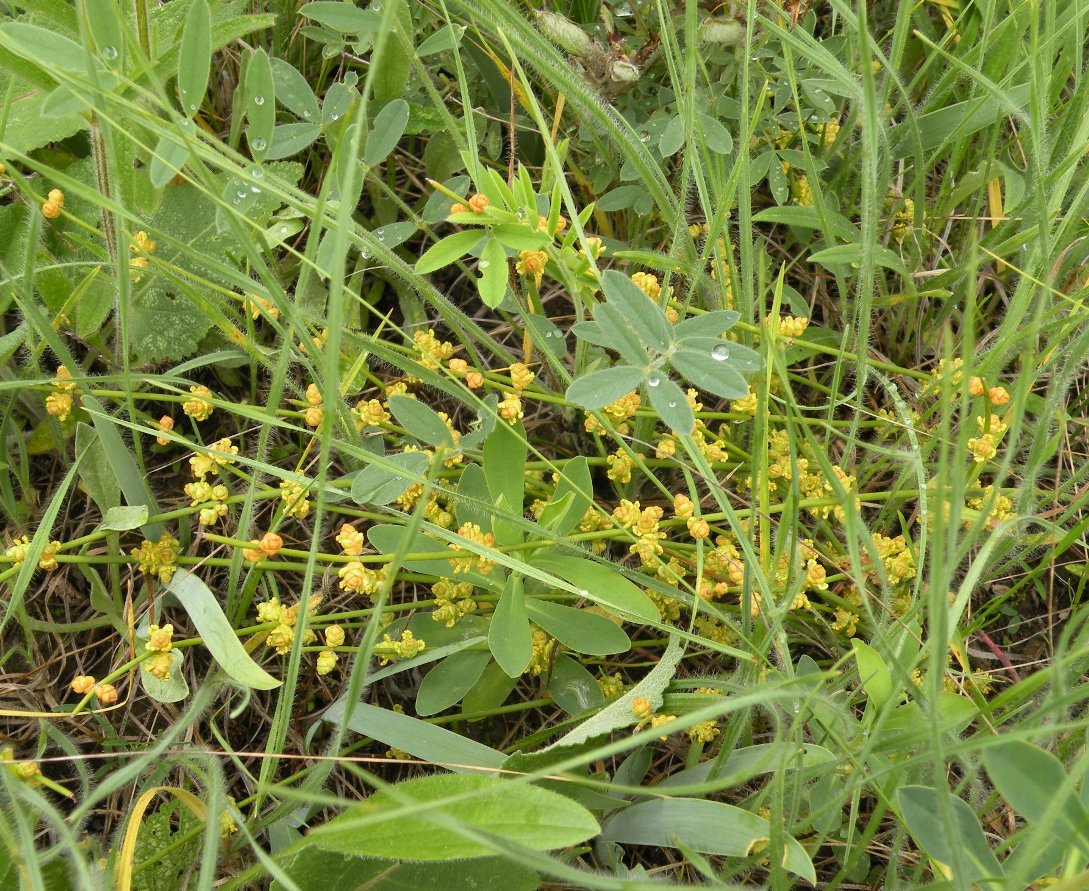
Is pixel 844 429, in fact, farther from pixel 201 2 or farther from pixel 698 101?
pixel 201 2

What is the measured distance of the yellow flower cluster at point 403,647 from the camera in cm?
161

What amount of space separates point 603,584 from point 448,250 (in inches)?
24.9

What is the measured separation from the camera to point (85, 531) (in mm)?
1967

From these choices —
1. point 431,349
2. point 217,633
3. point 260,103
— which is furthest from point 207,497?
point 260,103

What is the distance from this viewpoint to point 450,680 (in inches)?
64.4

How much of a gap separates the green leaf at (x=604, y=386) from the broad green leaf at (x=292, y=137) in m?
0.82

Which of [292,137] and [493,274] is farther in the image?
[292,137]

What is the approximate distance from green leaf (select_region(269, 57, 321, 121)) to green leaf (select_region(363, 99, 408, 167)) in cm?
13

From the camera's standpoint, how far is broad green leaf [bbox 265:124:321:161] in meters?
1.78

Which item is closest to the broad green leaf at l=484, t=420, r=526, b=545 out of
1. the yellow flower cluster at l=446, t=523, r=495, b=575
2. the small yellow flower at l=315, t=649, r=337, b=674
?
the yellow flower cluster at l=446, t=523, r=495, b=575

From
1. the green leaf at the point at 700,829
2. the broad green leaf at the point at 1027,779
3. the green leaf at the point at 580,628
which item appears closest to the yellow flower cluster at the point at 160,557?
the green leaf at the point at 580,628

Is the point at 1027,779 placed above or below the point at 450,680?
above

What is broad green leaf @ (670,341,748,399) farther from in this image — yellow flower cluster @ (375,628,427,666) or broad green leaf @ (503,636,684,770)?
yellow flower cluster @ (375,628,427,666)

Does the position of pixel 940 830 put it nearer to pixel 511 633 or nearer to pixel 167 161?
pixel 511 633
